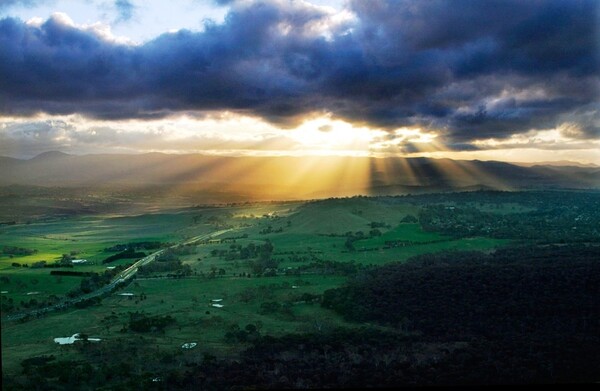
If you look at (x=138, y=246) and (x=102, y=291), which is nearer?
(x=102, y=291)

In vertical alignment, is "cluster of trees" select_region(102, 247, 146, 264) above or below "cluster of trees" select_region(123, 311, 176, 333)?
above

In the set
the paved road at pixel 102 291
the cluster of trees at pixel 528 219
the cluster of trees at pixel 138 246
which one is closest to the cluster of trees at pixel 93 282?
the paved road at pixel 102 291

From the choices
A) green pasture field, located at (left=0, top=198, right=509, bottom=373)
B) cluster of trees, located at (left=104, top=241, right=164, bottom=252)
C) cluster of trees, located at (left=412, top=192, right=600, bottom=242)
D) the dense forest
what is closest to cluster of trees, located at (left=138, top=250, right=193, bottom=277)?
green pasture field, located at (left=0, top=198, right=509, bottom=373)

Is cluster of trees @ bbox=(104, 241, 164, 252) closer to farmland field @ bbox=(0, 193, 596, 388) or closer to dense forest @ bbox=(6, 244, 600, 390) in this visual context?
farmland field @ bbox=(0, 193, 596, 388)

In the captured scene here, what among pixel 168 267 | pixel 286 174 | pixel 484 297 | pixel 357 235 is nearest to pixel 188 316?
pixel 484 297

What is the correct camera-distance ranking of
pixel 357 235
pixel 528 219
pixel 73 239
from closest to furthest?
pixel 357 235, pixel 73 239, pixel 528 219

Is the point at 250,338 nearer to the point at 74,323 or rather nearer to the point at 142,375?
the point at 142,375

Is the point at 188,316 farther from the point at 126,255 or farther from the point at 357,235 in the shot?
the point at 357,235

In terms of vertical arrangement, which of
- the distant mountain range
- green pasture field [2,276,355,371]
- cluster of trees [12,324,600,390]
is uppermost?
the distant mountain range

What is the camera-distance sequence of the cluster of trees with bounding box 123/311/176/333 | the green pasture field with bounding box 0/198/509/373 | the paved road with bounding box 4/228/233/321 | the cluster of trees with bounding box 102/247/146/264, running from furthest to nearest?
the cluster of trees with bounding box 102/247/146/264 → the paved road with bounding box 4/228/233/321 → the cluster of trees with bounding box 123/311/176/333 → the green pasture field with bounding box 0/198/509/373
